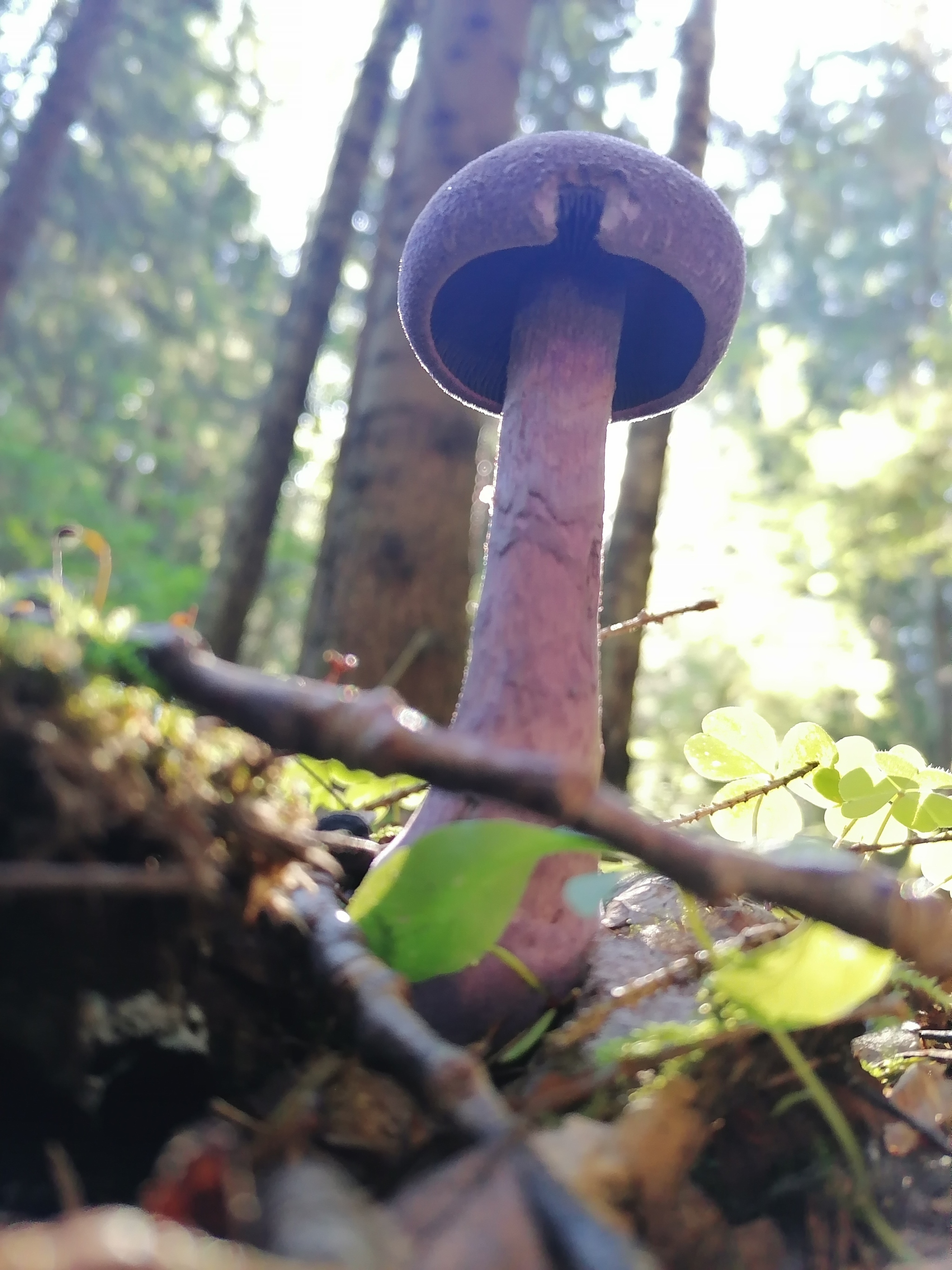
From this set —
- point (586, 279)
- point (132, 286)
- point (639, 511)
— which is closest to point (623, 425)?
point (639, 511)

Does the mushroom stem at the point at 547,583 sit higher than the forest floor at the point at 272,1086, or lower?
higher

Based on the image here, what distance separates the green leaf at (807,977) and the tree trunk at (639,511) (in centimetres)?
335

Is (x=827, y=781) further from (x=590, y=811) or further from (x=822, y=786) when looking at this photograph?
(x=590, y=811)

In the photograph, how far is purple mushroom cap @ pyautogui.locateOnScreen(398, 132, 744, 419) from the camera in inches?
57.5

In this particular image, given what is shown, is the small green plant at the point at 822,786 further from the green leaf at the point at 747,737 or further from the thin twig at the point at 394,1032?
the thin twig at the point at 394,1032

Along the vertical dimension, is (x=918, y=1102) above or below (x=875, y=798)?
below

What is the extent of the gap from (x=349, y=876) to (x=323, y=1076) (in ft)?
2.13

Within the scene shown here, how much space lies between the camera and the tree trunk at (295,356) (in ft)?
17.3

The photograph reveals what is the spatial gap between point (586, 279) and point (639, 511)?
3255 millimetres

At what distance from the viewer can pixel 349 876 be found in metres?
1.47

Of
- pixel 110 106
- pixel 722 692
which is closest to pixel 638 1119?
pixel 722 692

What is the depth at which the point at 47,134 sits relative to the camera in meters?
7.24

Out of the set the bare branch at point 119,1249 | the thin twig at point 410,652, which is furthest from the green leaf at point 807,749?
the thin twig at point 410,652

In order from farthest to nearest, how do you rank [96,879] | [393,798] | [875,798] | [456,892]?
[393,798] < [875,798] < [456,892] < [96,879]
